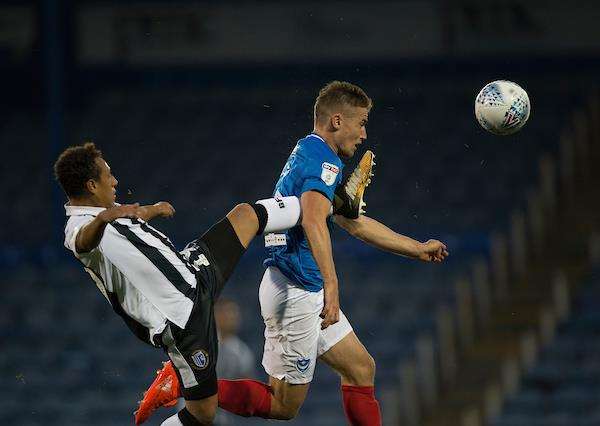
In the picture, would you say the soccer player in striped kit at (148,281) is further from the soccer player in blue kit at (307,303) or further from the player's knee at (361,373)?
the player's knee at (361,373)

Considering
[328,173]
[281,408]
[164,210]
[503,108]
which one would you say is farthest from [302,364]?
[503,108]

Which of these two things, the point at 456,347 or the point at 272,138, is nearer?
the point at 456,347

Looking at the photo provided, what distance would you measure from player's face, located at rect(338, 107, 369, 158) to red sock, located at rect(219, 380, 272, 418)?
1.30 m

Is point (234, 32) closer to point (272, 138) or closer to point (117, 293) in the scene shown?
point (272, 138)

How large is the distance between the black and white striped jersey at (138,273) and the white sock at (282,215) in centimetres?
49

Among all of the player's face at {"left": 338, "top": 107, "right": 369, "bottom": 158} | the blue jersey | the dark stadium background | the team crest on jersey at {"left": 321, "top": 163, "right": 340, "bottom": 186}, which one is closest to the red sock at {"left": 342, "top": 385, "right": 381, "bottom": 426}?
the blue jersey

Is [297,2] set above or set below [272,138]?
above

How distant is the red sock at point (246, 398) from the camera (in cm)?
638

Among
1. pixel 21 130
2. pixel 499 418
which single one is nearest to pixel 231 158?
pixel 21 130

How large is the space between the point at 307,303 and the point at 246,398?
0.58 m

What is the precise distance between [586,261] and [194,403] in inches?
349

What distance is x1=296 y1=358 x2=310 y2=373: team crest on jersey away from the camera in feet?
20.9

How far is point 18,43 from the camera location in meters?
18.0

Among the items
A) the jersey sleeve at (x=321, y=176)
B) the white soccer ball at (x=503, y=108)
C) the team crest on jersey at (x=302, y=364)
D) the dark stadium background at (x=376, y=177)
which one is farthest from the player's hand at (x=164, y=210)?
the dark stadium background at (x=376, y=177)
